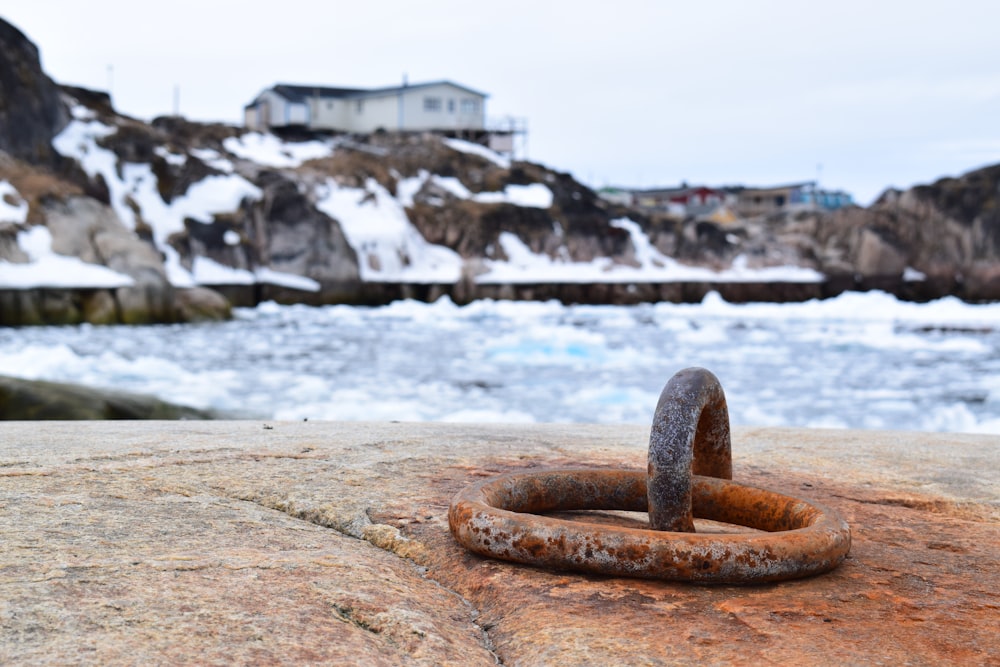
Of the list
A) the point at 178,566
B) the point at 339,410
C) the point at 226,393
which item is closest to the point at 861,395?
the point at 339,410

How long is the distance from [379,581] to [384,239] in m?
34.3

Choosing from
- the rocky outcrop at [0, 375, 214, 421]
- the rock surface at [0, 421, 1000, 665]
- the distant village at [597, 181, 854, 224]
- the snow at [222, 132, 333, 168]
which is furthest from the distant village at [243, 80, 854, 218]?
the rock surface at [0, 421, 1000, 665]

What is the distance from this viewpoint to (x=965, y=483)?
347 cm

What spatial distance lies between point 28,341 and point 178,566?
18.8 metres

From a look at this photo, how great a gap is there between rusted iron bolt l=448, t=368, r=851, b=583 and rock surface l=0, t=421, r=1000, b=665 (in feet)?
0.17

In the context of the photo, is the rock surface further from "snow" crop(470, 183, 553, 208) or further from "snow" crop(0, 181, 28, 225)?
"snow" crop(470, 183, 553, 208)

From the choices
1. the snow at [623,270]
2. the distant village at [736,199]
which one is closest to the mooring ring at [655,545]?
the snow at [623,270]

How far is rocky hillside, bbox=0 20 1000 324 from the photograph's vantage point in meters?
25.6

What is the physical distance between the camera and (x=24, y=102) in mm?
29062

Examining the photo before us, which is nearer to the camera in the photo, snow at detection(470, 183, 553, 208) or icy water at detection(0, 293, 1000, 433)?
icy water at detection(0, 293, 1000, 433)

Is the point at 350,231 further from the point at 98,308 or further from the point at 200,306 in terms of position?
the point at 98,308

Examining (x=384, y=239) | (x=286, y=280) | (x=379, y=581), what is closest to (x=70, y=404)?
(x=379, y=581)

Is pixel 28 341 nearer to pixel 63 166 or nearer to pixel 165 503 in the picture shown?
pixel 63 166

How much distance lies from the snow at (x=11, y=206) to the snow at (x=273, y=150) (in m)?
13.5
